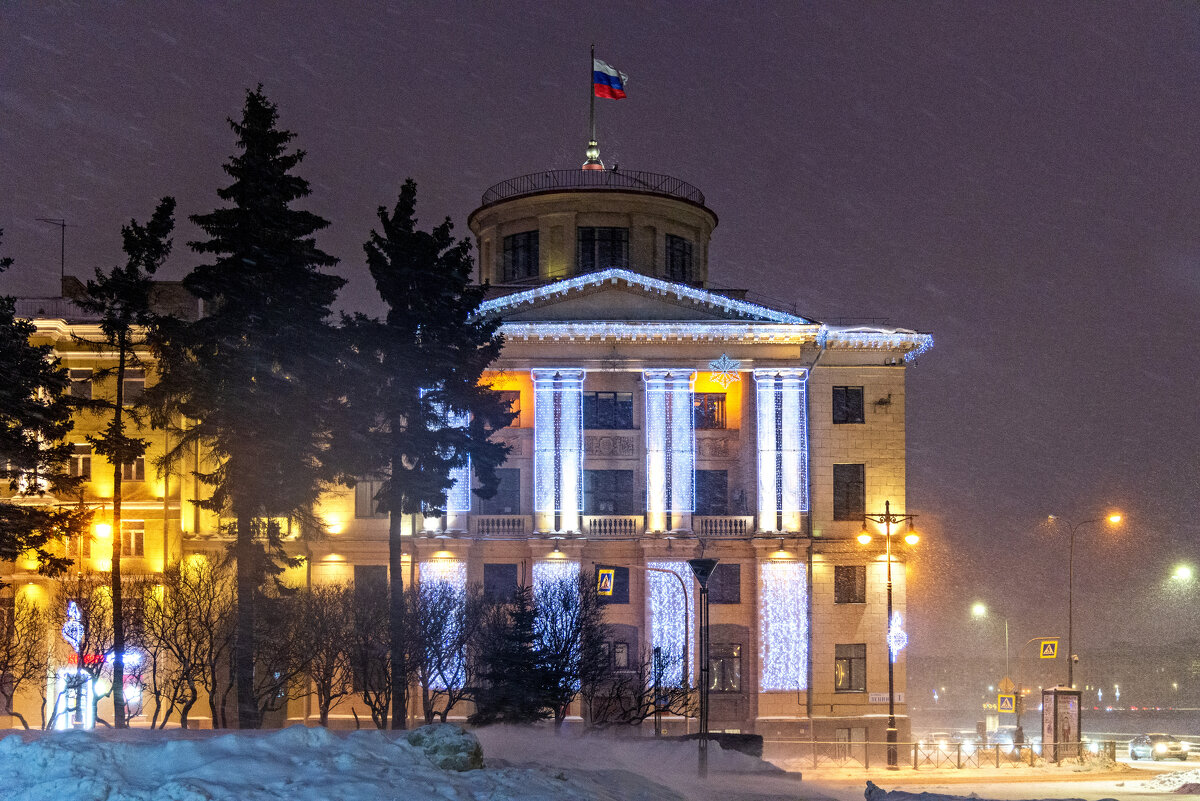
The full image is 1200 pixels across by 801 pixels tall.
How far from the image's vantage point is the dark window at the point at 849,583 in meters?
60.1

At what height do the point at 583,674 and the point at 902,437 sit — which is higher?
the point at 902,437

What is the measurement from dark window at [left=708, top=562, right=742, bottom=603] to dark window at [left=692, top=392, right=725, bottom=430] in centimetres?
711

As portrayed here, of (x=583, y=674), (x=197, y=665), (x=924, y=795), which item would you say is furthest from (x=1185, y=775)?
(x=197, y=665)

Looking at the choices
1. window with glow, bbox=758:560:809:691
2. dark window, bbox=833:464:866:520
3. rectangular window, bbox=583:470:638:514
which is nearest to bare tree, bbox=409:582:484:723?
rectangular window, bbox=583:470:638:514

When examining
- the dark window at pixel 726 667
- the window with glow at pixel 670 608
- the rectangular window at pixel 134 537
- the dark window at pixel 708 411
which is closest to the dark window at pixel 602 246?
the dark window at pixel 708 411

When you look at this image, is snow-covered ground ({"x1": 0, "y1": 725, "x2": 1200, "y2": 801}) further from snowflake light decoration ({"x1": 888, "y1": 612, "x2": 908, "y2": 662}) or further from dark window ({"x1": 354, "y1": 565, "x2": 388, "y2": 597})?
snowflake light decoration ({"x1": 888, "y1": 612, "x2": 908, "y2": 662})

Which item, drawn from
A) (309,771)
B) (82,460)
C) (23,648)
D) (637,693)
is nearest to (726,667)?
(637,693)

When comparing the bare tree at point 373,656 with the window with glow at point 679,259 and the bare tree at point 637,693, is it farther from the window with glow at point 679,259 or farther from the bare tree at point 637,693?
the window with glow at point 679,259

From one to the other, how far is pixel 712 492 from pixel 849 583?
779 centimetres

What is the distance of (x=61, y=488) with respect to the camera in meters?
36.8

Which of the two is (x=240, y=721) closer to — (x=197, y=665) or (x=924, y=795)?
(x=197, y=665)

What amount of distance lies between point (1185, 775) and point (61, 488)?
122 ft

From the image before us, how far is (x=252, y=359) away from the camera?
39062mm

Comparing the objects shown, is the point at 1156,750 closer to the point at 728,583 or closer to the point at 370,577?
the point at 728,583
